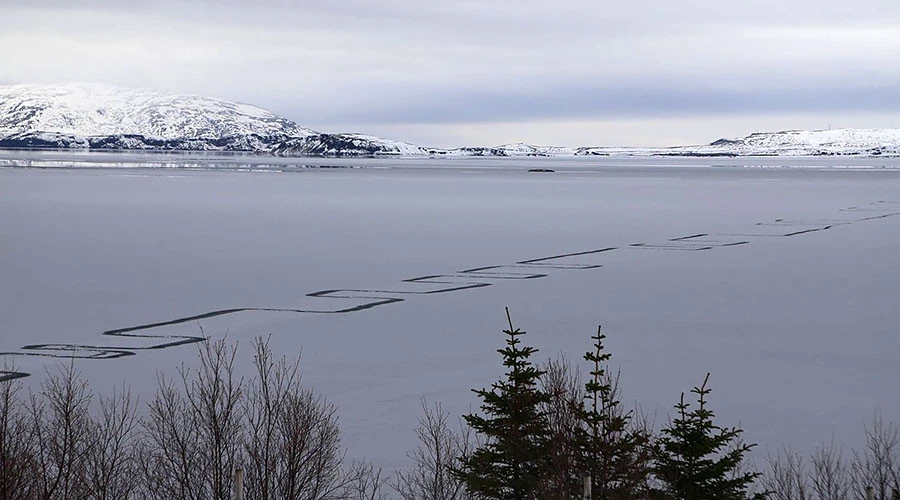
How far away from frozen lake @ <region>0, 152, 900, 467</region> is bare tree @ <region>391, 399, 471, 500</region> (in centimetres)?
29

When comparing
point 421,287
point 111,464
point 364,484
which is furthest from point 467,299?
point 111,464

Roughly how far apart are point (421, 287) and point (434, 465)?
11784 mm

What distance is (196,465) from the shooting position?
9.42 metres

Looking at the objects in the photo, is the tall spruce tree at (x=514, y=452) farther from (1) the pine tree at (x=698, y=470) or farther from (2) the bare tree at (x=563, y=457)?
(1) the pine tree at (x=698, y=470)

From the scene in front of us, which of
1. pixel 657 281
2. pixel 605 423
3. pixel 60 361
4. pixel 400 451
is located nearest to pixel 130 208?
pixel 657 281

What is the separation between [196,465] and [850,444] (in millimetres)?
5949

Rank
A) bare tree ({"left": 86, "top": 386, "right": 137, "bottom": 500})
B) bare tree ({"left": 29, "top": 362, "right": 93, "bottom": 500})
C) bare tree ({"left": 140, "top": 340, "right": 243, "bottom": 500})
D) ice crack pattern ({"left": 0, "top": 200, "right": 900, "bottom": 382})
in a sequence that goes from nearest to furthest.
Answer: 1. bare tree ({"left": 29, "top": 362, "right": 93, "bottom": 500})
2. bare tree ({"left": 86, "top": 386, "right": 137, "bottom": 500})
3. bare tree ({"left": 140, "top": 340, "right": 243, "bottom": 500})
4. ice crack pattern ({"left": 0, "top": 200, "right": 900, "bottom": 382})

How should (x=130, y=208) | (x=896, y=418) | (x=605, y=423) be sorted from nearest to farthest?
(x=605, y=423) < (x=896, y=418) < (x=130, y=208)

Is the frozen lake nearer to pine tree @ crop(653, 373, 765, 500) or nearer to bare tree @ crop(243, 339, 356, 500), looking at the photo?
bare tree @ crop(243, 339, 356, 500)

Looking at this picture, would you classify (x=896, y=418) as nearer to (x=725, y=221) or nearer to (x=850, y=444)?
(x=850, y=444)

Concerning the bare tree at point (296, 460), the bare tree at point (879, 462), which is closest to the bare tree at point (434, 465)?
the bare tree at point (296, 460)

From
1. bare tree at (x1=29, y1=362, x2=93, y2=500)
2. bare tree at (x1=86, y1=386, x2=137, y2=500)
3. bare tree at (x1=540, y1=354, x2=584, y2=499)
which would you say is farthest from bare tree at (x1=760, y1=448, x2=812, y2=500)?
bare tree at (x1=29, y1=362, x2=93, y2=500)

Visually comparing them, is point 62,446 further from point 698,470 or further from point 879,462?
point 879,462

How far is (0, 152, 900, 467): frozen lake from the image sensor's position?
13.2m
